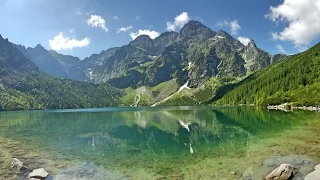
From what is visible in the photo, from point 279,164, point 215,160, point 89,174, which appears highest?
point 279,164

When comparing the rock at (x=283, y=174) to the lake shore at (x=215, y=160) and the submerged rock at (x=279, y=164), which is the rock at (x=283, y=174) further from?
the lake shore at (x=215, y=160)

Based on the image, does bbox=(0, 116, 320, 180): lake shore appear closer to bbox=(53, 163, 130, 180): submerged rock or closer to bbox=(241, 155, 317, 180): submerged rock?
bbox=(241, 155, 317, 180): submerged rock

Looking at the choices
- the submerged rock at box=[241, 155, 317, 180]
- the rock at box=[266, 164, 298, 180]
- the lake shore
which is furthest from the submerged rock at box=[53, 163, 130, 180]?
the rock at box=[266, 164, 298, 180]

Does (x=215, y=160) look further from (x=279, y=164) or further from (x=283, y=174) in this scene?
(x=283, y=174)

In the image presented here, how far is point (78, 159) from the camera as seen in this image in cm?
4225

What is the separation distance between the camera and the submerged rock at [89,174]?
3150 cm

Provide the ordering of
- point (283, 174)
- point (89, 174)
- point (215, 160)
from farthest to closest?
point (215, 160) → point (89, 174) → point (283, 174)

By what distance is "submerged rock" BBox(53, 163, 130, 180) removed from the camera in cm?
3150

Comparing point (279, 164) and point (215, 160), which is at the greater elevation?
point (279, 164)

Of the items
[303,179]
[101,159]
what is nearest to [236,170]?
[303,179]

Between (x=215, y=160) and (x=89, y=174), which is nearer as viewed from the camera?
(x=89, y=174)

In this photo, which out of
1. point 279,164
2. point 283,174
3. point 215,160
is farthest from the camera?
point 215,160

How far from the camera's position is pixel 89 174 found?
109 ft

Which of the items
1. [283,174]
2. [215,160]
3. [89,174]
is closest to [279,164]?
[283,174]
